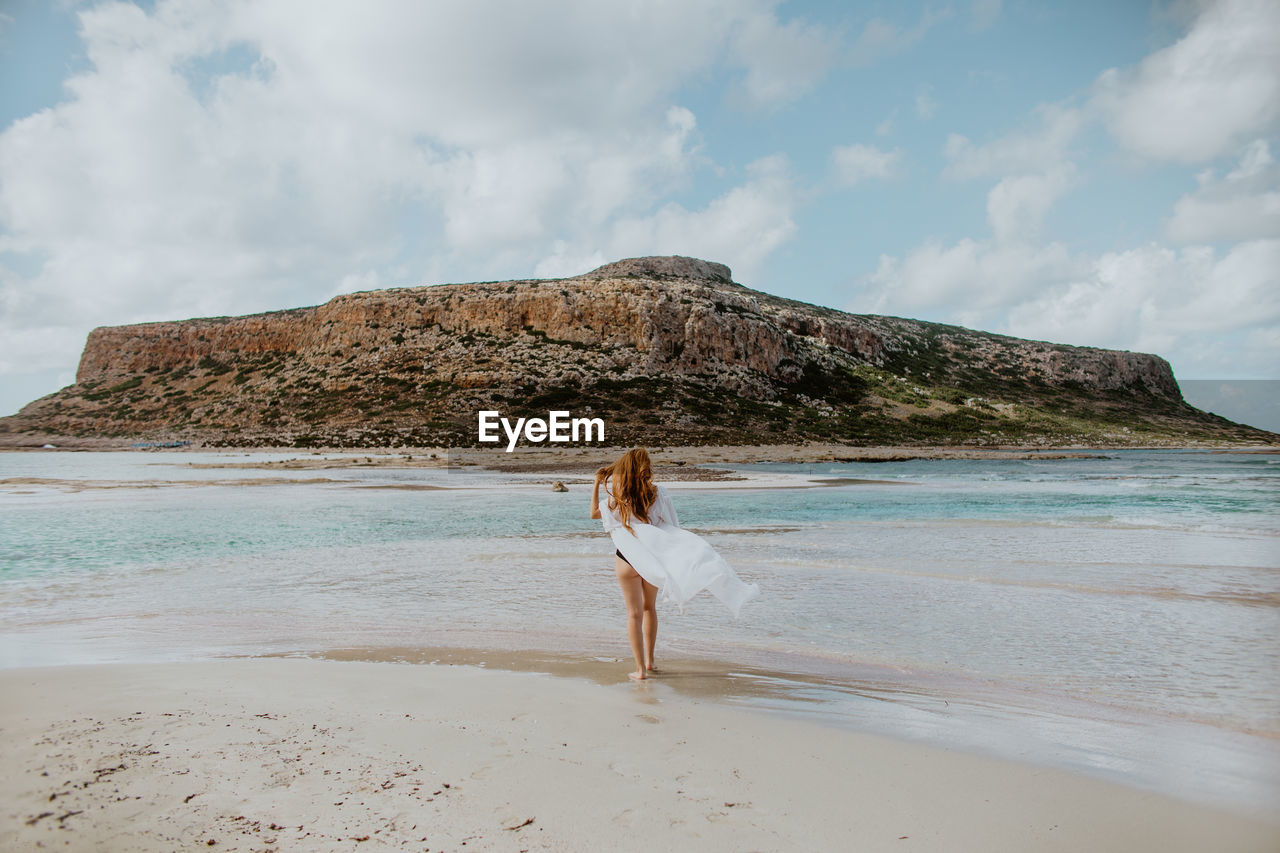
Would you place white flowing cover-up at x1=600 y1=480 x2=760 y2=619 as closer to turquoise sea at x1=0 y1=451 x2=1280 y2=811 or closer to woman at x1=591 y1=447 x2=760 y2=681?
woman at x1=591 y1=447 x2=760 y2=681

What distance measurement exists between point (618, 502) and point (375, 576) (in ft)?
19.7

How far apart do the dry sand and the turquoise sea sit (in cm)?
57

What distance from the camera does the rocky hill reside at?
58281mm

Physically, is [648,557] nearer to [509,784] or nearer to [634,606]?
[634,606]

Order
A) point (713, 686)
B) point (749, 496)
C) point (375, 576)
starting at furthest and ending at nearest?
point (749, 496) → point (375, 576) → point (713, 686)

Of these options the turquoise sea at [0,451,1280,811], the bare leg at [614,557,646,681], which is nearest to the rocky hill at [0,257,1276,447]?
the turquoise sea at [0,451,1280,811]

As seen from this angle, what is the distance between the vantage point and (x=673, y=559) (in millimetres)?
5895

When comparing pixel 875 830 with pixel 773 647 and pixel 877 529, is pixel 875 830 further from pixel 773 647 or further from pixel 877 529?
pixel 877 529

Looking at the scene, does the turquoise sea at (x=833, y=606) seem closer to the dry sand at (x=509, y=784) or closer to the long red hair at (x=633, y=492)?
the dry sand at (x=509, y=784)

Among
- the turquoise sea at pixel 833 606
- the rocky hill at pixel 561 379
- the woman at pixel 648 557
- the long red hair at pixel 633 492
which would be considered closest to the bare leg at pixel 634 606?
the woman at pixel 648 557

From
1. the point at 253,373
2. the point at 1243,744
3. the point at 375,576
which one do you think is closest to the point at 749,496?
the point at 375,576

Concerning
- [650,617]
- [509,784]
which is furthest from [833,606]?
[509,784]

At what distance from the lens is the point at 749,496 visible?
82.4 feet

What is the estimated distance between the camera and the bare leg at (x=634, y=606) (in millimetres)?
5840
